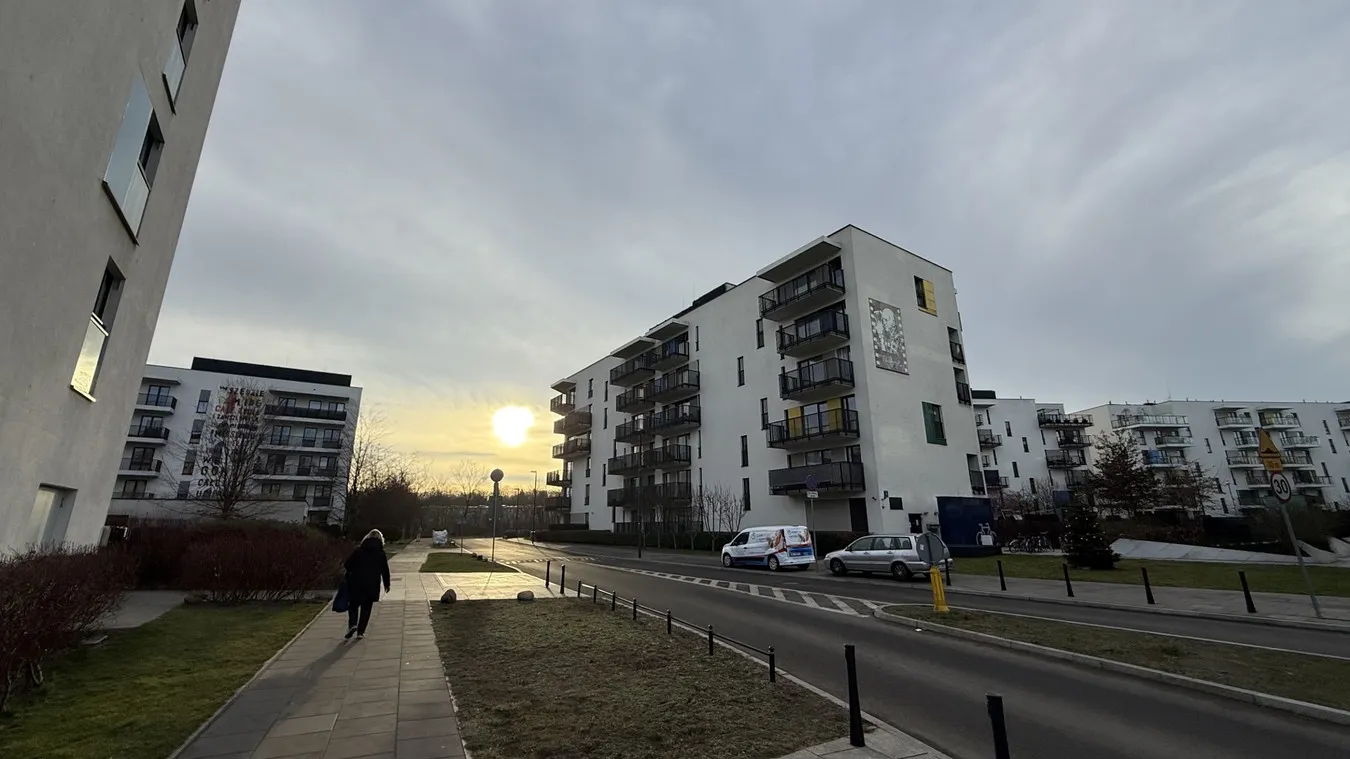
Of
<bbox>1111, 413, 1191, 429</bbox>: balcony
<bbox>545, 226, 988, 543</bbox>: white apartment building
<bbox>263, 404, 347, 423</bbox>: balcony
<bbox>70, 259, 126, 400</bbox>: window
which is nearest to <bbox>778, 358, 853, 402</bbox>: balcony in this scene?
<bbox>545, 226, 988, 543</bbox>: white apartment building

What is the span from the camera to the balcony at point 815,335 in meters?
32.5

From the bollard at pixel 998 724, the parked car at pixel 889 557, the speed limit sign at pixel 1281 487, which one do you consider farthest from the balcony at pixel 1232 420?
the bollard at pixel 998 724

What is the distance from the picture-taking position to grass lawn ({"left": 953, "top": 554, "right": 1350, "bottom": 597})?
50.5 feet

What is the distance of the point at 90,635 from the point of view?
827 cm

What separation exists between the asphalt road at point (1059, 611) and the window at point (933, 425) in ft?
44.7

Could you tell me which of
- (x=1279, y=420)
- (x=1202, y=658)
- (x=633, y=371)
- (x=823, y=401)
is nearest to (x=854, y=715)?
(x=1202, y=658)

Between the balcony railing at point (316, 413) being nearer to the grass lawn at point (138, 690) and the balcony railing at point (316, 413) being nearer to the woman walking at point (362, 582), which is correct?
the grass lawn at point (138, 690)

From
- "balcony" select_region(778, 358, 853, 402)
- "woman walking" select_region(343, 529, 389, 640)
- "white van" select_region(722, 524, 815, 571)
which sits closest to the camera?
"woman walking" select_region(343, 529, 389, 640)

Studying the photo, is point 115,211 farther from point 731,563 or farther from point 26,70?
point 731,563

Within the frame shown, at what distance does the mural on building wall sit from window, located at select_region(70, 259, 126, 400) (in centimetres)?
3057

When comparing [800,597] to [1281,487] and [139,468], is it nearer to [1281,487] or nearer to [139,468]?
[1281,487]

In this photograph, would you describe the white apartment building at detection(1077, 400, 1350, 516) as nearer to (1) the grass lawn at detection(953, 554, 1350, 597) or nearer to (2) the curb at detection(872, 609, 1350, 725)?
(1) the grass lawn at detection(953, 554, 1350, 597)

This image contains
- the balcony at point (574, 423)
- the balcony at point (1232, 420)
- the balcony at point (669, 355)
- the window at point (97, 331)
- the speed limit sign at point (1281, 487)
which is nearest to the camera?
the window at point (97, 331)

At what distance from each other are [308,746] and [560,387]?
6464cm
